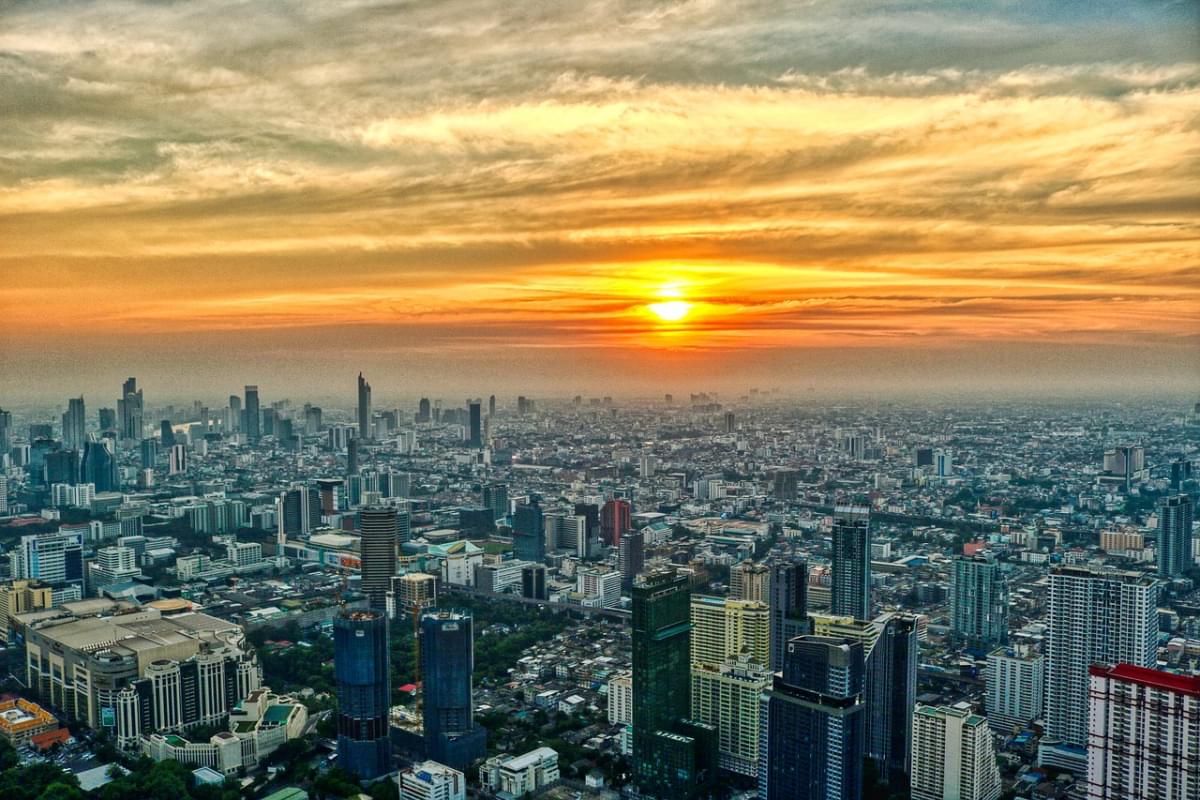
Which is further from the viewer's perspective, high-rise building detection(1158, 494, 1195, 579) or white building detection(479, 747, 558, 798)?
high-rise building detection(1158, 494, 1195, 579)

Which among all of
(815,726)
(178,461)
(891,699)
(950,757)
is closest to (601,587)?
(891,699)

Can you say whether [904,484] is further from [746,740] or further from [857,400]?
[746,740]

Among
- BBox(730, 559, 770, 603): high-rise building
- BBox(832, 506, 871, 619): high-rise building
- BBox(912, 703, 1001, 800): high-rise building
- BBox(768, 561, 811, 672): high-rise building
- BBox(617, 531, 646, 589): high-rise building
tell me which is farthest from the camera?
BBox(617, 531, 646, 589): high-rise building

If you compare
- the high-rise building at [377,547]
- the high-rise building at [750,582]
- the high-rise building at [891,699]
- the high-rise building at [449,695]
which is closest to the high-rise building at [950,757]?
the high-rise building at [891,699]

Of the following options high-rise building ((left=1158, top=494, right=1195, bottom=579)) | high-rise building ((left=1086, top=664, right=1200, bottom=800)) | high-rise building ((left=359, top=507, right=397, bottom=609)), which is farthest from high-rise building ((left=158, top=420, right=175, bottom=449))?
high-rise building ((left=1086, top=664, right=1200, bottom=800))

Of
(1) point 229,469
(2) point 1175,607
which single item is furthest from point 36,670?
(2) point 1175,607

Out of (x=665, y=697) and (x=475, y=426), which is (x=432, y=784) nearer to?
(x=665, y=697)

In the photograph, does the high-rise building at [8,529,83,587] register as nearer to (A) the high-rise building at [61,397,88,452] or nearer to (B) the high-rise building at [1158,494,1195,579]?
(A) the high-rise building at [61,397,88,452]
